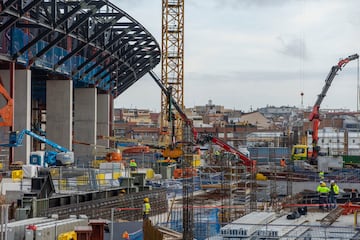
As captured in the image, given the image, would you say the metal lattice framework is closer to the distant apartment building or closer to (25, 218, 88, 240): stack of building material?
the distant apartment building

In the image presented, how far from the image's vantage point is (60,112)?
4028cm

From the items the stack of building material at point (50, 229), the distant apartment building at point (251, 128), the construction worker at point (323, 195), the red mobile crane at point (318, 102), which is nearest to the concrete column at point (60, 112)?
the red mobile crane at point (318, 102)

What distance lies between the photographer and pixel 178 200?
23.3m

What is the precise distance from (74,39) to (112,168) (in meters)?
13.0

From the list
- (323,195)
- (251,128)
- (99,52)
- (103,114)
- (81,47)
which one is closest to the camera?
(323,195)

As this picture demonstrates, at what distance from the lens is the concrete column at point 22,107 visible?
33.9 metres

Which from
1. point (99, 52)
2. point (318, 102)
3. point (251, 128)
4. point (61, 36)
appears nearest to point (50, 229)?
point (61, 36)

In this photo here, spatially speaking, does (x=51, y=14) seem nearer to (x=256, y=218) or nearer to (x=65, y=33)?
(x=65, y=33)

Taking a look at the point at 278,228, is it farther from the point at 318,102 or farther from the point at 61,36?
the point at 318,102

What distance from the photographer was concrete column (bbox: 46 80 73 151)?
40.2m

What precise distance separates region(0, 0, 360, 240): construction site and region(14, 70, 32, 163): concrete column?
0.05 meters

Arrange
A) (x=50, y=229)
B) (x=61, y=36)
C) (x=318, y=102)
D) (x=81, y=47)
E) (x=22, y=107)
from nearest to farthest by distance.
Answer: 1. (x=50, y=229)
2. (x=22, y=107)
3. (x=61, y=36)
4. (x=81, y=47)
5. (x=318, y=102)

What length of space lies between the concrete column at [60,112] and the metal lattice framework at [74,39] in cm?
115

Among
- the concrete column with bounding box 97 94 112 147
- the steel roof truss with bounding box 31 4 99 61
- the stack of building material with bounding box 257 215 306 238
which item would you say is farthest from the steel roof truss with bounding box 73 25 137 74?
the stack of building material with bounding box 257 215 306 238
